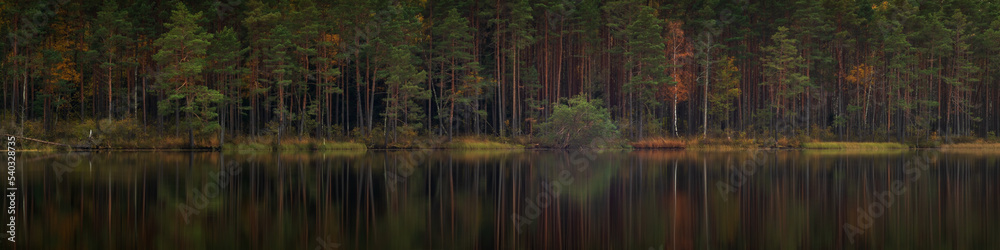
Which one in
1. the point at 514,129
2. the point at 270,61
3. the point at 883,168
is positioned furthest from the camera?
the point at 514,129

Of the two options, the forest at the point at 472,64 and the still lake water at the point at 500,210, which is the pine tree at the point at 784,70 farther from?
the still lake water at the point at 500,210

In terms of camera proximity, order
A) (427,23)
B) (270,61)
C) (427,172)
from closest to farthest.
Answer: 1. (427,172)
2. (270,61)
3. (427,23)

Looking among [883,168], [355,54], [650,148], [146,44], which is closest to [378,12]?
[355,54]

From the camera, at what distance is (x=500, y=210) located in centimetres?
1700

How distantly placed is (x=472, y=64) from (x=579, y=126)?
8837mm

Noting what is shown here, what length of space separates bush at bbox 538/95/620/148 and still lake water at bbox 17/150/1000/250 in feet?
74.8

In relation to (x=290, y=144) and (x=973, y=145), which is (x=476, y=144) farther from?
(x=973, y=145)

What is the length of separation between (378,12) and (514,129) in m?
13.3

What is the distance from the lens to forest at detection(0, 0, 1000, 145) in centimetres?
4922

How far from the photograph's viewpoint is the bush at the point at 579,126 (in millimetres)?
51406

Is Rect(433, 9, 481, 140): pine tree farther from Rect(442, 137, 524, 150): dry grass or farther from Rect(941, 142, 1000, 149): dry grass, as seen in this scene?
Rect(941, 142, 1000, 149): dry grass

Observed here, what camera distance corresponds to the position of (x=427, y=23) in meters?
60.6

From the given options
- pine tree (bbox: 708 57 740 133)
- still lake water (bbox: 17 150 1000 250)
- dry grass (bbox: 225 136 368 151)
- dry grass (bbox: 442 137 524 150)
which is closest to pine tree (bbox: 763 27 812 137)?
pine tree (bbox: 708 57 740 133)

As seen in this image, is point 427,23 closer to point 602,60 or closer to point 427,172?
point 602,60
